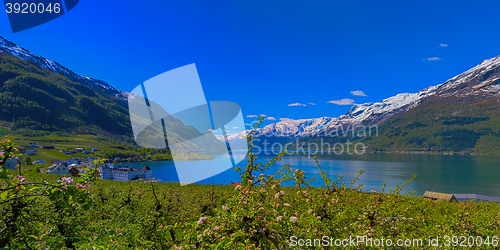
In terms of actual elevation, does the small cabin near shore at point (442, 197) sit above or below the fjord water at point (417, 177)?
above

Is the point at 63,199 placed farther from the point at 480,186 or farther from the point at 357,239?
the point at 480,186

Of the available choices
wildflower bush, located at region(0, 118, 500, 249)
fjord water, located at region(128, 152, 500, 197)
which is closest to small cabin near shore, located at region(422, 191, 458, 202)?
wildflower bush, located at region(0, 118, 500, 249)

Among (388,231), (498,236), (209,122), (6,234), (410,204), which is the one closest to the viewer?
(6,234)

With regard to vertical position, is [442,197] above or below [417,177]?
above

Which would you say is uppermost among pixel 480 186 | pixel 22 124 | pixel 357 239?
pixel 22 124

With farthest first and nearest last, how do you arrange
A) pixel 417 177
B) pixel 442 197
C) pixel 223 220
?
pixel 417 177 < pixel 442 197 < pixel 223 220

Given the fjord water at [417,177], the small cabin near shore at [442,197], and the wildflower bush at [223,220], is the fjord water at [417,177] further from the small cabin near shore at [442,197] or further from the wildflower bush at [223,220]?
the small cabin near shore at [442,197]

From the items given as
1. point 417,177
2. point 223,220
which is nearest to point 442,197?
point 223,220

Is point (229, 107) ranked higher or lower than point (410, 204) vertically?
higher

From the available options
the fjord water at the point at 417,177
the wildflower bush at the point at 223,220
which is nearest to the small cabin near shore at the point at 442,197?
the wildflower bush at the point at 223,220

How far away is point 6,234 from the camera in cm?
318

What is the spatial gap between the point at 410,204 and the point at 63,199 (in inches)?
322

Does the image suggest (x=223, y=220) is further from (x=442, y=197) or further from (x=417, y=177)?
(x=417, y=177)

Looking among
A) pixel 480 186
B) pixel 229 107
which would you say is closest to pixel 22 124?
pixel 229 107
